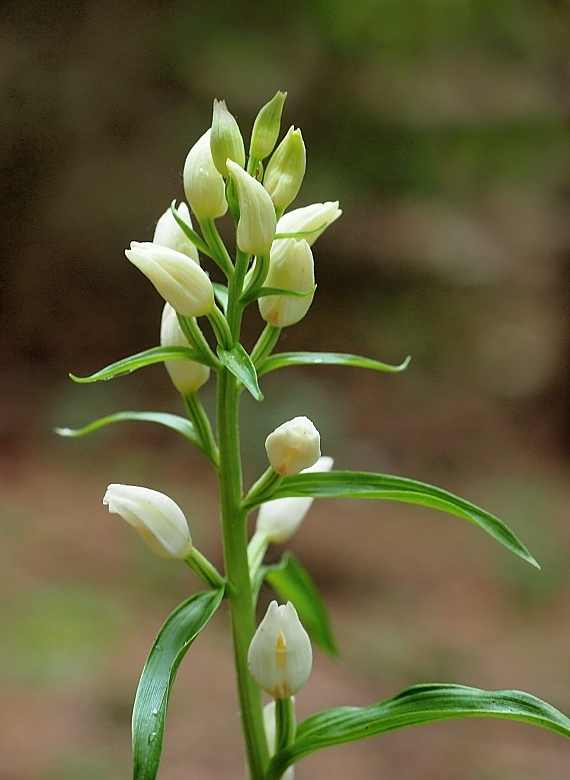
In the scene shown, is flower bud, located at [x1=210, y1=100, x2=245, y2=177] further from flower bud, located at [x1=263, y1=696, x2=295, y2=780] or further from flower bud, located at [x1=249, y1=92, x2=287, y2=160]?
flower bud, located at [x1=263, y1=696, x2=295, y2=780]

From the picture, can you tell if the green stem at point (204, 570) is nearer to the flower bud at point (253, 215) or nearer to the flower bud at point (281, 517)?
the flower bud at point (281, 517)

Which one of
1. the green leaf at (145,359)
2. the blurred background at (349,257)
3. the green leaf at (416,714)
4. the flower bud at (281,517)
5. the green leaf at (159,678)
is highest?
the blurred background at (349,257)

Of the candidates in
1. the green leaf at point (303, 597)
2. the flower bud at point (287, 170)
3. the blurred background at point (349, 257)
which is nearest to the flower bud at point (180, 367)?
the flower bud at point (287, 170)

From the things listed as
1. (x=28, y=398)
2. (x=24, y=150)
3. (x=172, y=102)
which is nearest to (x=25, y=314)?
(x=28, y=398)

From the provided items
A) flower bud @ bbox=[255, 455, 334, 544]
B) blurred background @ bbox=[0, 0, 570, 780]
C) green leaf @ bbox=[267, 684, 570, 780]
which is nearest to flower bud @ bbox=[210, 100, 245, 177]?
flower bud @ bbox=[255, 455, 334, 544]

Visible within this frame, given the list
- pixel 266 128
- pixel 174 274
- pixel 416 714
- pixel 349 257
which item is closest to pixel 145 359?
pixel 174 274

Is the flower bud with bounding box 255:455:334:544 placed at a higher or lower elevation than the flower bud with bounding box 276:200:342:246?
lower
